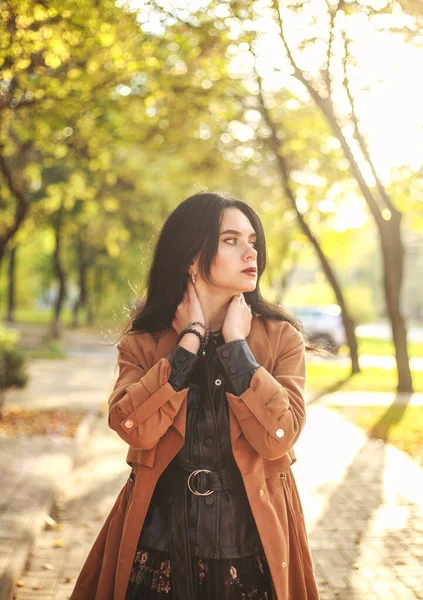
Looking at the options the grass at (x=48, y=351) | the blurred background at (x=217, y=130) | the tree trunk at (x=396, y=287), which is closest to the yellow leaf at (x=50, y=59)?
the blurred background at (x=217, y=130)

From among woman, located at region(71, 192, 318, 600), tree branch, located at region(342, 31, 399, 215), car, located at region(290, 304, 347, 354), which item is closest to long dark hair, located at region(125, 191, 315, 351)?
woman, located at region(71, 192, 318, 600)

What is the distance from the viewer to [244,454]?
2.66m

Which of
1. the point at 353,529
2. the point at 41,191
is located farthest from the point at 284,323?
the point at 41,191

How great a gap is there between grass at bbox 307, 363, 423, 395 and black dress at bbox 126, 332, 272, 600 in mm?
13688

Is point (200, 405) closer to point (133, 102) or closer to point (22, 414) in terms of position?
point (22, 414)

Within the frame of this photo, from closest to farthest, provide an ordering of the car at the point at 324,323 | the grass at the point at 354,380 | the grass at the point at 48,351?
the grass at the point at 354,380
the grass at the point at 48,351
the car at the point at 324,323

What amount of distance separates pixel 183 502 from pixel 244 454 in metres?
→ 0.29

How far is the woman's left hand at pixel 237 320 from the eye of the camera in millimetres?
2799

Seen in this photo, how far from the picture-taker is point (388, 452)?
9.62 m

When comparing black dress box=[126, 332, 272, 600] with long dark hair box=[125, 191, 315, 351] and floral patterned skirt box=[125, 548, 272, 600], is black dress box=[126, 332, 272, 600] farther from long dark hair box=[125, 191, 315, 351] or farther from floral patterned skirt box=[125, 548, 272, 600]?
long dark hair box=[125, 191, 315, 351]

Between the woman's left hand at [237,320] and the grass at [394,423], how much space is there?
6.67 meters

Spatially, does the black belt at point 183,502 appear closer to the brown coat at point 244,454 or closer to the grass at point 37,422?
the brown coat at point 244,454

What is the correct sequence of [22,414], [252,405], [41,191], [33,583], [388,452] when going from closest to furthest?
[252,405], [33,583], [388,452], [22,414], [41,191]

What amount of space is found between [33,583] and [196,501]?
8.92 ft
